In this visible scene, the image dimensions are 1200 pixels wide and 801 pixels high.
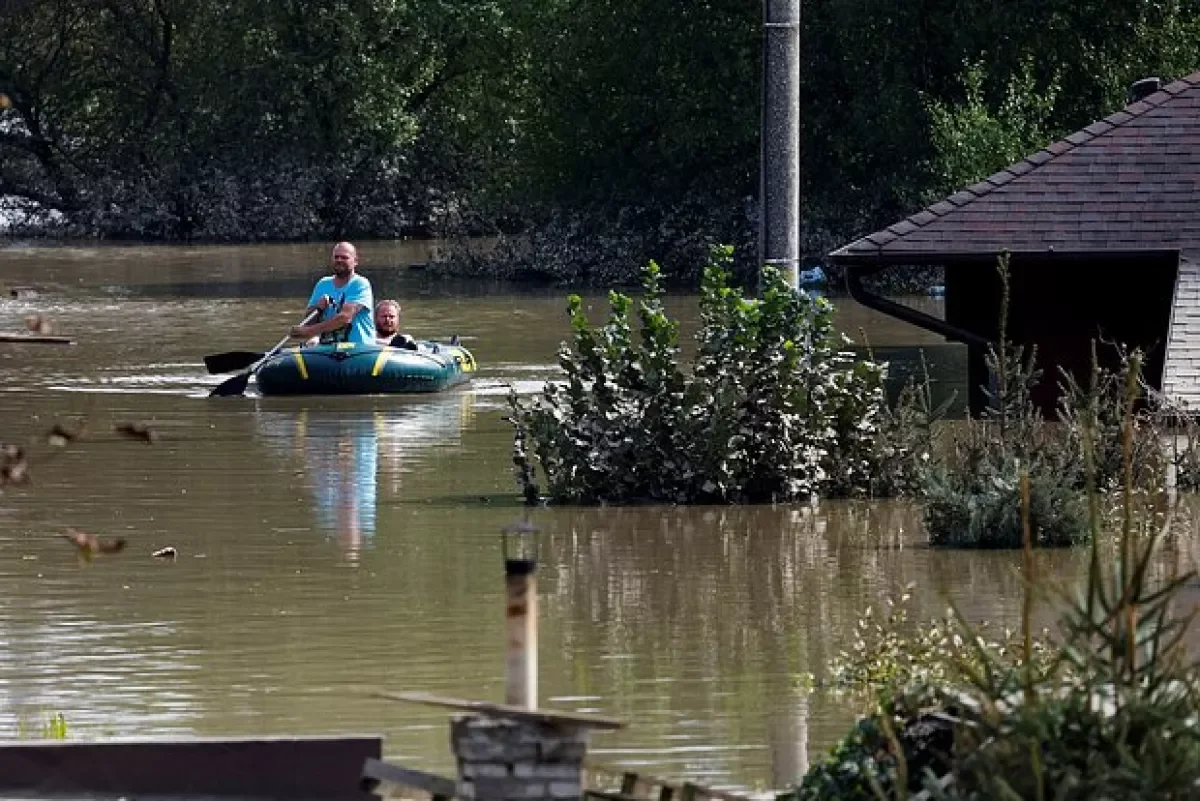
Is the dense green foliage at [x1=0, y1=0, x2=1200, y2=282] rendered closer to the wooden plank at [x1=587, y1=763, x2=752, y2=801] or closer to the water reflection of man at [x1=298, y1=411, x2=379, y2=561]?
the water reflection of man at [x1=298, y1=411, x2=379, y2=561]

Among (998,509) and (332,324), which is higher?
(332,324)

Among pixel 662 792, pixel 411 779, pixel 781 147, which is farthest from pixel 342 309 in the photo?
pixel 411 779

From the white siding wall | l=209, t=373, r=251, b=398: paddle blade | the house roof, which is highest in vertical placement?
the house roof

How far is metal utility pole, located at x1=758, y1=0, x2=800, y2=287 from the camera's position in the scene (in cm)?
1964

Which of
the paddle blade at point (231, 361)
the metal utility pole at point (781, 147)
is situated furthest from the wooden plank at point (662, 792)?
the paddle blade at point (231, 361)

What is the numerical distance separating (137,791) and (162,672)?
11.0 feet

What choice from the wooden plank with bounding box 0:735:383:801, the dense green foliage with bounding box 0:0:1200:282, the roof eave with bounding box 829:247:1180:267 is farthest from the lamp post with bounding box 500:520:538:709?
the dense green foliage with bounding box 0:0:1200:282

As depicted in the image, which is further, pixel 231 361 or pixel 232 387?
pixel 231 361

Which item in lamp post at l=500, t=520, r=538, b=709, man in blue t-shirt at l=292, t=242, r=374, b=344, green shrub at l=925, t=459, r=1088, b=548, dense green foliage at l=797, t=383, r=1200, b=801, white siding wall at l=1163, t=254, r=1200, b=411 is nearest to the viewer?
dense green foliage at l=797, t=383, r=1200, b=801

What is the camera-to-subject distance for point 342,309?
27.5m

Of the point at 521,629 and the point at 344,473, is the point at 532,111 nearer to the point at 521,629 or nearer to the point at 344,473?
the point at 344,473

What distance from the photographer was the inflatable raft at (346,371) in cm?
2727

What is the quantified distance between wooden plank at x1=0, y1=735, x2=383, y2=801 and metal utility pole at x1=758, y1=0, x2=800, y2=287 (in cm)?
1042

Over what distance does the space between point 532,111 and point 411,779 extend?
4213 centimetres
